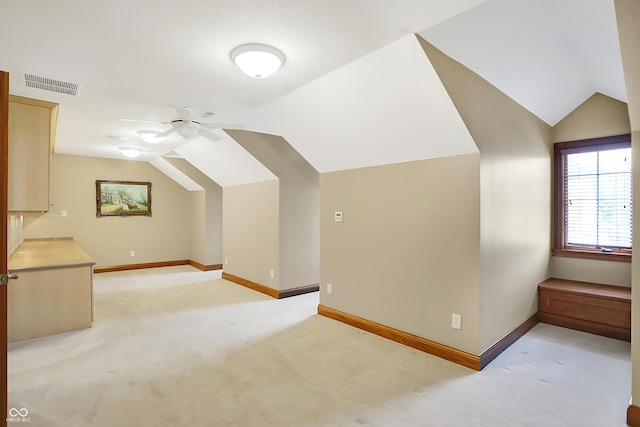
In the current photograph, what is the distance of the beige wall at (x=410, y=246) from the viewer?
2.73 metres

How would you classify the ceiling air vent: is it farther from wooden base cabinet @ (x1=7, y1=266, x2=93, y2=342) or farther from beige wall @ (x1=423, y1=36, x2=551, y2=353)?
beige wall @ (x1=423, y1=36, x2=551, y2=353)

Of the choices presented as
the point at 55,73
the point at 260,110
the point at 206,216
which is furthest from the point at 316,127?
the point at 206,216

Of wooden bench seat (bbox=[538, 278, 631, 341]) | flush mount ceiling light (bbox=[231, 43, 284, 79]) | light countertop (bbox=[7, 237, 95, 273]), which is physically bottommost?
wooden bench seat (bbox=[538, 278, 631, 341])

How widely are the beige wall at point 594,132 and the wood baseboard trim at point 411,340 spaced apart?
2314 mm

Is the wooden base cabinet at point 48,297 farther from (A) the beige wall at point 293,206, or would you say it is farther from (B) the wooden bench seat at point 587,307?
(B) the wooden bench seat at point 587,307

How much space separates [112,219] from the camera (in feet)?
22.4

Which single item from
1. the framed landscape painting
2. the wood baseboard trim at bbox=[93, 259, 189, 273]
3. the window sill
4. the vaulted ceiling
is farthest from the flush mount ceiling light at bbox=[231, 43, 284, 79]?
the wood baseboard trim at bbox=[93, 259, 189, 273]

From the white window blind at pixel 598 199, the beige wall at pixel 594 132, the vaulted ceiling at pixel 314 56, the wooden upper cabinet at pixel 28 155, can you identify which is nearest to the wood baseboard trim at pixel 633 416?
the vaulted ceiling at pixel 314 56

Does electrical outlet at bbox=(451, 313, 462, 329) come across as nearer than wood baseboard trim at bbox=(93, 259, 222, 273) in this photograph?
Yes

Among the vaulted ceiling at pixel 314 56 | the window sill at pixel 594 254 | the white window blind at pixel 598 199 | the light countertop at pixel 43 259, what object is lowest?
the light countertop at pixel 43 259

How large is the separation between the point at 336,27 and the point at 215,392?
2.60 meters

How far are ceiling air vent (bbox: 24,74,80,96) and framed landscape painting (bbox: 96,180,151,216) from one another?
4.25 meters

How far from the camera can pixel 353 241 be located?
3.69 m

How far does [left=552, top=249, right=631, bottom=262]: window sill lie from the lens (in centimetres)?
362
